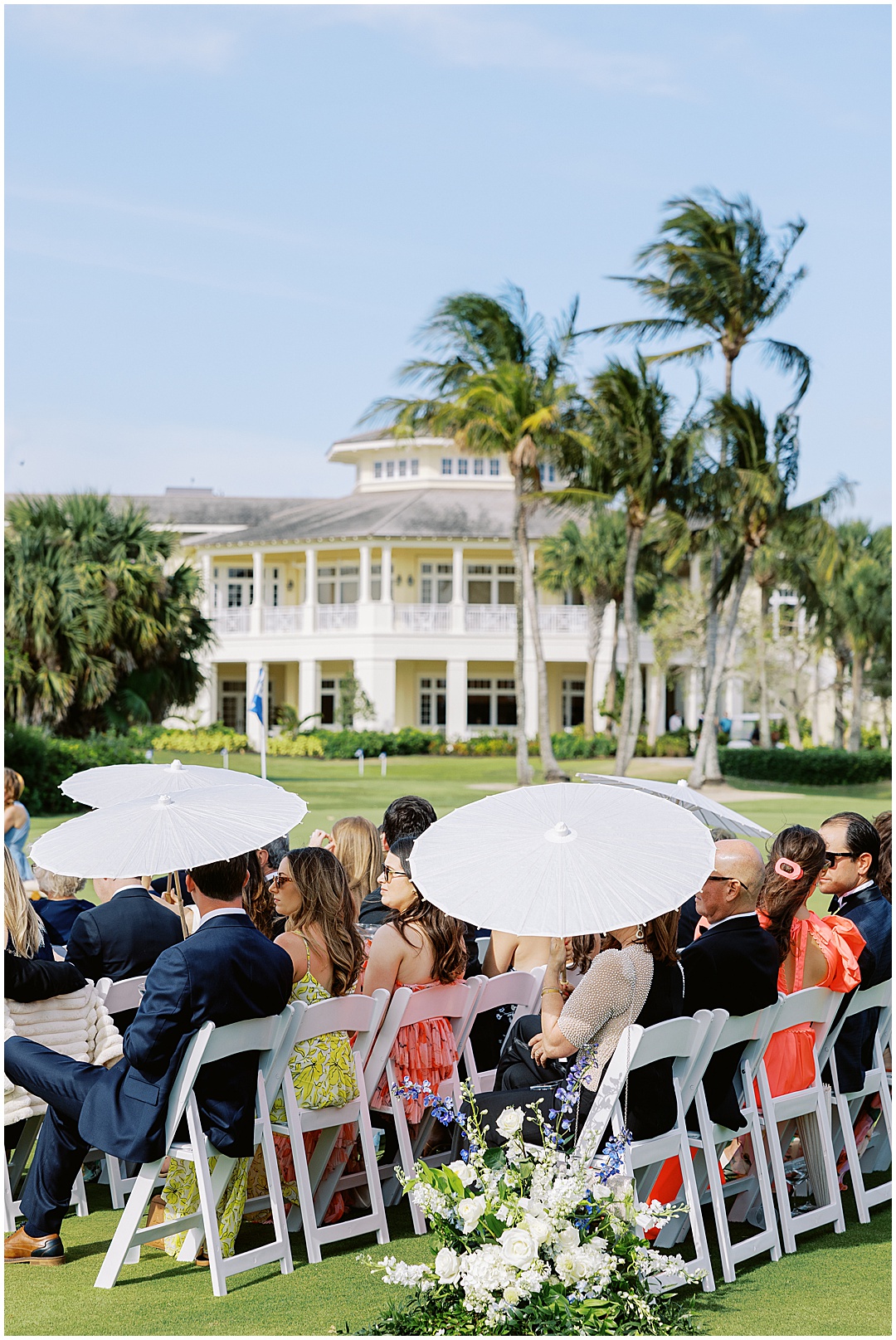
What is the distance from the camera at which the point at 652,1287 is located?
3.68 metres

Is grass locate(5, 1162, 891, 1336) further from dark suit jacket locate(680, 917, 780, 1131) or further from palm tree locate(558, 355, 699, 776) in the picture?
palm tree locate(558, 355, 699, 776)

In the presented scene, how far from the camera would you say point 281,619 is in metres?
48.4

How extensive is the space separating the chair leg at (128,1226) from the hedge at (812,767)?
3408 cm

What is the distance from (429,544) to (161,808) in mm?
42245

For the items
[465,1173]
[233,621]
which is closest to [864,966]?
[465,1173]

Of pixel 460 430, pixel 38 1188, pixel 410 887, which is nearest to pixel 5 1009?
pixel 38 1188

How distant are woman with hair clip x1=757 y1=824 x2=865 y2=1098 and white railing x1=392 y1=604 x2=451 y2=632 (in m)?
41.5

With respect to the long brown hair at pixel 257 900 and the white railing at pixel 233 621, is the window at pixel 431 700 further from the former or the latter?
the long brown hair at pixel 257 900

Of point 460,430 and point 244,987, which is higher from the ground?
point 460,430

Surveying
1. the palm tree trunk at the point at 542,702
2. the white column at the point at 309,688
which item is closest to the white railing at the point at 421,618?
the white column at the point at 309,688

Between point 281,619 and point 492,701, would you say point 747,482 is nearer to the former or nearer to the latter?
point 492,701

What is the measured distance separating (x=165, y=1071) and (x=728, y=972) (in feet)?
6.07

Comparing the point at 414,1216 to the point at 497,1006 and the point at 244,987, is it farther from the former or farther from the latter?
the point at 244,987

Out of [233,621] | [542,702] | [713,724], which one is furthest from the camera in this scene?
[233,621]
